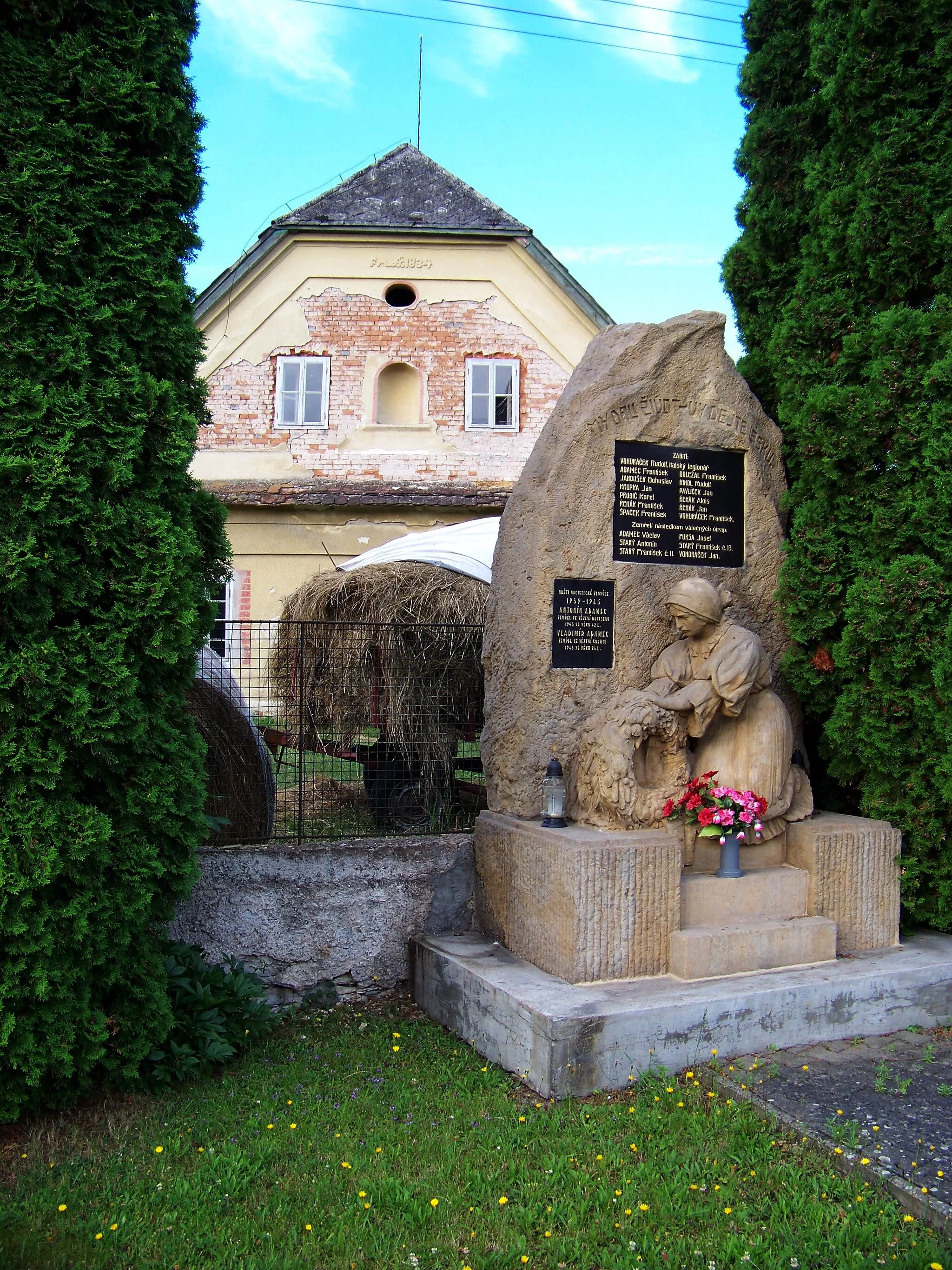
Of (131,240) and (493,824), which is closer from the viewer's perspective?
(131,240)

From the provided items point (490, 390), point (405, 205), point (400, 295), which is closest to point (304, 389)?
point (400, 295)

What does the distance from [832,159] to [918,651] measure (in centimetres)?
265

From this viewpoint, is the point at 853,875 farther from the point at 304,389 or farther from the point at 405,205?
the point at 405,205

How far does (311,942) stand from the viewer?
5273 mm

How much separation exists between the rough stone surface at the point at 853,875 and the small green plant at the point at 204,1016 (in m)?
2.62

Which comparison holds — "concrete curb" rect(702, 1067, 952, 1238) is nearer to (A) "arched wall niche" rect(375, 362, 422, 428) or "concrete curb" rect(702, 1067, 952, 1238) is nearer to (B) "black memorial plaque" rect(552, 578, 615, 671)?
(B) "black memorial plaque" rect(552, 578, 615, 671)

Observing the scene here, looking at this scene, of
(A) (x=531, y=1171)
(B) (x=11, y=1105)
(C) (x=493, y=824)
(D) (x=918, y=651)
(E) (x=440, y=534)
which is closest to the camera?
(A) (x=531, y=1171)

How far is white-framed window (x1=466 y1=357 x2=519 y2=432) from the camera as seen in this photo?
16219 millimetres

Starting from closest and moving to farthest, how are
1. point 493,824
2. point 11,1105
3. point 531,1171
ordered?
point 531,1171 → point 11,1105 → point 493,824

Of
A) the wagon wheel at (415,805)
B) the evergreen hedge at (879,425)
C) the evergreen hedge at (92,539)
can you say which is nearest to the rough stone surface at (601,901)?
the evergreen hedge at (879,425)

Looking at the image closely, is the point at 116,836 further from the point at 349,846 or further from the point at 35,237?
the point at 35,237

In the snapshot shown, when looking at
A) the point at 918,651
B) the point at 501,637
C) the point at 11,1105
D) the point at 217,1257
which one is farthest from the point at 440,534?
the point at 217,1257

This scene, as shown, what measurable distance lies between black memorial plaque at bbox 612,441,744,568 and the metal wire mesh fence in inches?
54.0

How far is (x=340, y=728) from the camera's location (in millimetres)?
7020
